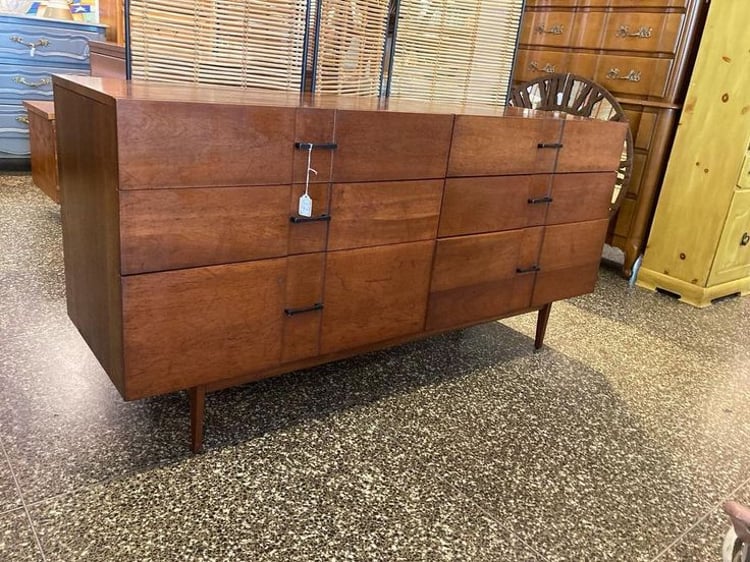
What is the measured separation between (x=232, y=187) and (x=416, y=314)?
69 centimetres

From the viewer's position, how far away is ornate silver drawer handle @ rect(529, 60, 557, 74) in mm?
3360

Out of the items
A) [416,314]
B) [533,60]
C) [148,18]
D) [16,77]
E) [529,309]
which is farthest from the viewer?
[16,77]

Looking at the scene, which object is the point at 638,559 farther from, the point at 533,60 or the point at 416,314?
the point at 533,60

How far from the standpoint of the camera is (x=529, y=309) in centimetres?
213

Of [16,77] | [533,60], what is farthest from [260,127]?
[16,77]

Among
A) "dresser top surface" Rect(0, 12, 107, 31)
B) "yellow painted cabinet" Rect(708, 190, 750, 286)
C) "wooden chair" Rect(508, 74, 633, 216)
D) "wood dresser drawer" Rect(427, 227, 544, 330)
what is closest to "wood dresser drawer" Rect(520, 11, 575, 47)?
"wooden chair" Rect(508, 74, 633, 216)

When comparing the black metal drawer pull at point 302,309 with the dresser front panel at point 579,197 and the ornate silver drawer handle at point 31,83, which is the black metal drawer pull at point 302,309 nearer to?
the dresser front panel at point 579,197

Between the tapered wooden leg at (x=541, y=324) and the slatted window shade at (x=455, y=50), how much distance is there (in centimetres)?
75

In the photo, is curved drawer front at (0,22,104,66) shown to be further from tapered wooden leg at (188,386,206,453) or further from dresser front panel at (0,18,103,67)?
tapered wooden leg at (188,386,206,453)

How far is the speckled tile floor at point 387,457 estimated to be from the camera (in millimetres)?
1295

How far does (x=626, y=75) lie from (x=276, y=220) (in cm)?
237

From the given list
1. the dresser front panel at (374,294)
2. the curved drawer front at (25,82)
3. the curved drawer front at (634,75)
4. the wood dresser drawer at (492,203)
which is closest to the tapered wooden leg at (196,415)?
the dresser front panel at (374,294)

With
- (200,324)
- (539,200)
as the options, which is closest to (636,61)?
(539,200)

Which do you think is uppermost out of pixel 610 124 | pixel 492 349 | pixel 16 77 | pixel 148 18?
pixel 148 18
